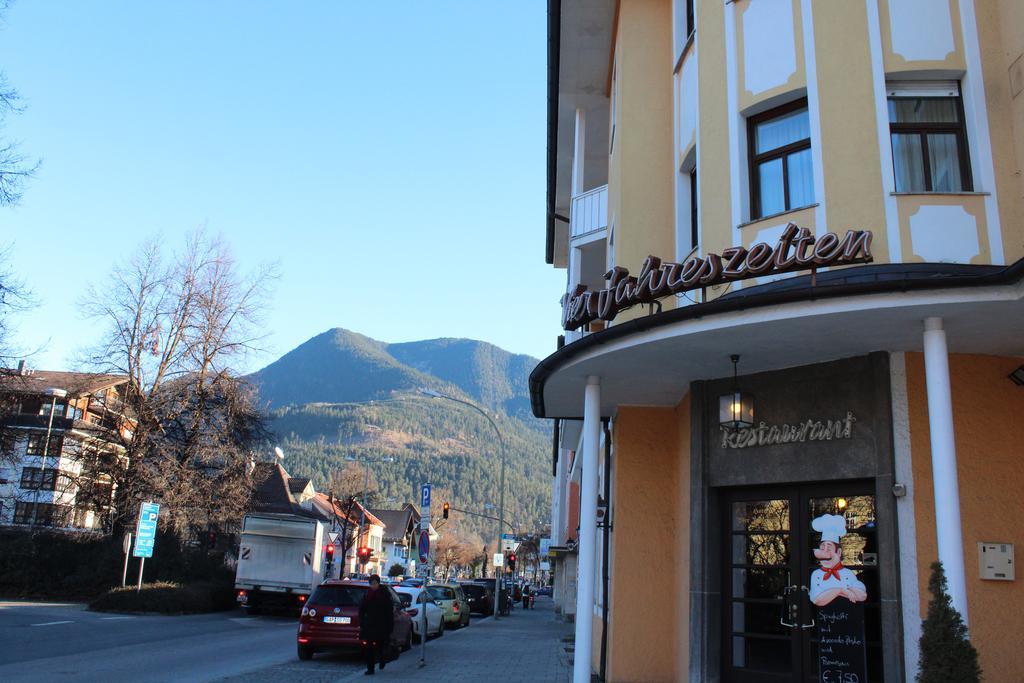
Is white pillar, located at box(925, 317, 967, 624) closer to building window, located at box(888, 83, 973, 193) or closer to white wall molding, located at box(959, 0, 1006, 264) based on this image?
white wall molding, located at box(959, 0, 1006, 264)

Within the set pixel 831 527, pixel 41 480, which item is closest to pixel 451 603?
pixel 831 527

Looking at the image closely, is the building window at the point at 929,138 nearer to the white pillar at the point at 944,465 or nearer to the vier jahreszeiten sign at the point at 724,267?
the vier jahreszeiten sign at the point at 724,267

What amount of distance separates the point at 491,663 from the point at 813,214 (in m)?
11.8

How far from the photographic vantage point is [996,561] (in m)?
8.58

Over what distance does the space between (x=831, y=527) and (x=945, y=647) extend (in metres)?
2.79

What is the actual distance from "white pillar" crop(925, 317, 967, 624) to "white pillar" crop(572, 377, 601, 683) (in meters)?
3.68

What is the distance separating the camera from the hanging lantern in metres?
10.4

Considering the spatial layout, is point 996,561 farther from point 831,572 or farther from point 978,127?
point 978,127

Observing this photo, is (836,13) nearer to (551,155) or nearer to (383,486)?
(551,155)

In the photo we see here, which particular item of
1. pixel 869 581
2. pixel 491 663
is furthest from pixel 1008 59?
pixel 491 663

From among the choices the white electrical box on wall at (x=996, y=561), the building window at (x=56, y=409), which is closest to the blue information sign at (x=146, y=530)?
the white electrical box on wall at (x=996, y=561)

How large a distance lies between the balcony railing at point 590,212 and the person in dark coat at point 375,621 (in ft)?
26.9

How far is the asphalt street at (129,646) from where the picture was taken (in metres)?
13.3

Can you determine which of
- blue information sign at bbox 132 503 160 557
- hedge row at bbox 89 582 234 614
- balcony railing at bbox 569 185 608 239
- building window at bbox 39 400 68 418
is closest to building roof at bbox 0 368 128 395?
building window at bbox 39 400 68 418
